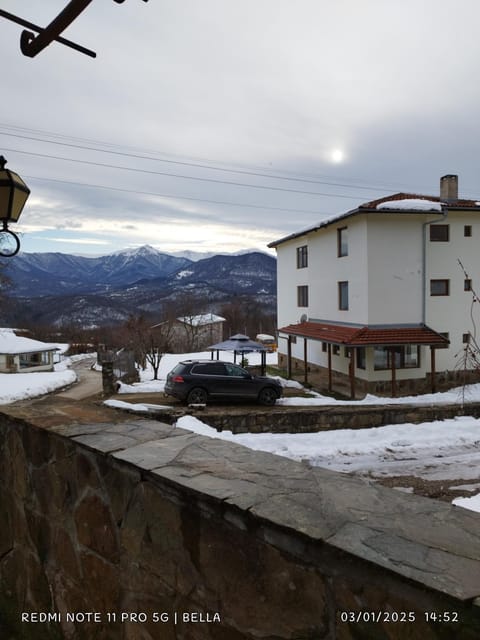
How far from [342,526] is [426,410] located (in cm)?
1418

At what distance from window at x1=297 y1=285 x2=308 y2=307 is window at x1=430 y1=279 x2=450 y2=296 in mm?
7429

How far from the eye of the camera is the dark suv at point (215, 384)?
15266 millimetres

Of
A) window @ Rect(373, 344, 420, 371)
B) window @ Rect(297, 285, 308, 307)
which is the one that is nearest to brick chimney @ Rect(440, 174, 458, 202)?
window @ Rect(373, 344, 420, 371)

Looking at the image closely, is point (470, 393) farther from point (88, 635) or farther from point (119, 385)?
point (88, 635)

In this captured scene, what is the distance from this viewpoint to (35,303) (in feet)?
428

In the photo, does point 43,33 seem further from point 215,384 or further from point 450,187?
point 450,187

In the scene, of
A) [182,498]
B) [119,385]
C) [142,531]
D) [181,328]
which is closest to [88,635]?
[142,531]

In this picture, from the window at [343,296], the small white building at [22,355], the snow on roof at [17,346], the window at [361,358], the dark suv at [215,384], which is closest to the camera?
the dark suv at [215,384]

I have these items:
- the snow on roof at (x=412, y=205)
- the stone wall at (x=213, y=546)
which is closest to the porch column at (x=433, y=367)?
the snow on roof at (x=412, y=205)

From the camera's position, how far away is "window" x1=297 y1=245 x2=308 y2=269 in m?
25.2

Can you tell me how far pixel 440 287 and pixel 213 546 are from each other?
20691 mm

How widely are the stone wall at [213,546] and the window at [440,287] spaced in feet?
64.1

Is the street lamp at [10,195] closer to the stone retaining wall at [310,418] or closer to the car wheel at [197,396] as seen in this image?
the stone retaining wall at [310,418]

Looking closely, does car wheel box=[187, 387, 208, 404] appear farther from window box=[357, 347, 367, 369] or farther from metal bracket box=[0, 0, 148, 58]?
metal bracket box=[0, 0, 148, 58]
